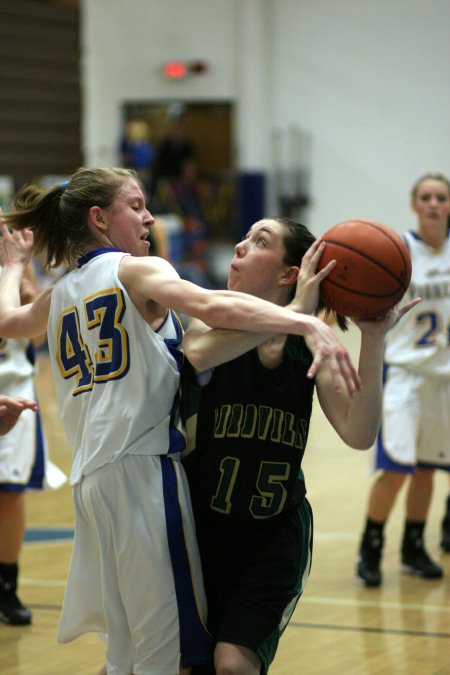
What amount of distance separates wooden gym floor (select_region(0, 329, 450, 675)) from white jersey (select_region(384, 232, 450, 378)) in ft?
2.06

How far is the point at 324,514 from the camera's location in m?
6.64

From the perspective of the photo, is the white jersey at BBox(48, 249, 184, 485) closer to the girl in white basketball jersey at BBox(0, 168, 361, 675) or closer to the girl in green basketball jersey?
the girl in white basketball jersey at BBox(0, 168, 361, 675)

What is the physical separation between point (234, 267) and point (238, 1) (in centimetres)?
1659

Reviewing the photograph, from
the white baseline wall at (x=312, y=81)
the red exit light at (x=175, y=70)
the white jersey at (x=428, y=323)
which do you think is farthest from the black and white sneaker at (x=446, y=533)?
the red exit light at (x=175, y=70)

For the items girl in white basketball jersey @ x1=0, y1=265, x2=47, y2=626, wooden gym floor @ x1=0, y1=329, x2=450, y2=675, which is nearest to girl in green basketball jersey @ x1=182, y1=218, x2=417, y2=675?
wooden gym floor @ x1=0, y1=329, x2=450, y2=675

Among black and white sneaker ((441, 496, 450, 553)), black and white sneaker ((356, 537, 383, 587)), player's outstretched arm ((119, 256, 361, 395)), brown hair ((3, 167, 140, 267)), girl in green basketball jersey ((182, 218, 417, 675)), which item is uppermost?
brown hair ((3, 167, 140, 267))

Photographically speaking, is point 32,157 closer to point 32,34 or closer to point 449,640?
point 32,34

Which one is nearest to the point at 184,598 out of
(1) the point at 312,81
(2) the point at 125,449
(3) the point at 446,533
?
(2) the point at 125,449

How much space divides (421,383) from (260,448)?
2.65m

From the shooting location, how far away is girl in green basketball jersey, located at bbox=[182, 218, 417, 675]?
2.97m

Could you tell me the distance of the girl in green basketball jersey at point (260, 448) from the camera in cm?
297

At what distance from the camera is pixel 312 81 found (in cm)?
1859

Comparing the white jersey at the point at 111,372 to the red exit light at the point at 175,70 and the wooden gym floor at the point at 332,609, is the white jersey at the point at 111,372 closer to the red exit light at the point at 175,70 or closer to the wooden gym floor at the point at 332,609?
the wooden gym floor at the point at 332,609

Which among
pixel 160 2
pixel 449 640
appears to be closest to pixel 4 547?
pixel 449 640
